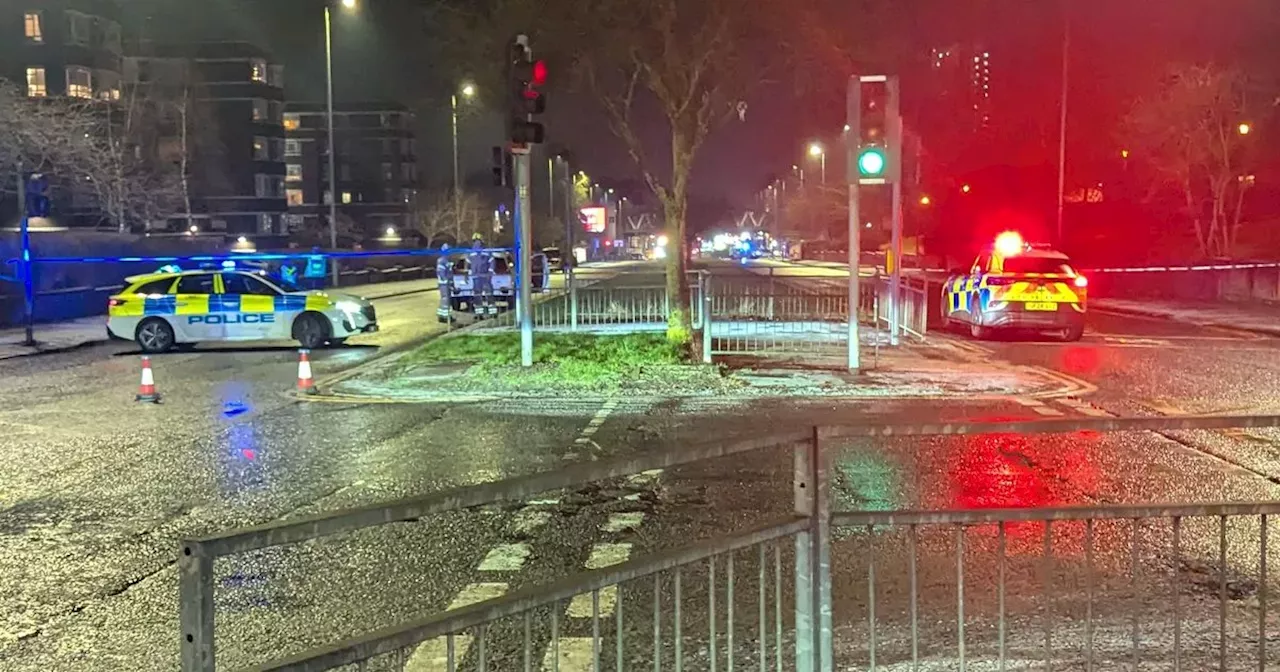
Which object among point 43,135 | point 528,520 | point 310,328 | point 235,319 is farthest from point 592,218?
point 528,520

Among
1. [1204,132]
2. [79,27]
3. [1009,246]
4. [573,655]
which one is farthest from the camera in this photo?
[79,27]

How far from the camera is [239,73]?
70938 mm

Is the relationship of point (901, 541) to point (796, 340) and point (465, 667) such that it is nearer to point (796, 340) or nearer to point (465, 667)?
point (465, 667)

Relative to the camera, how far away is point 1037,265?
18.7 m

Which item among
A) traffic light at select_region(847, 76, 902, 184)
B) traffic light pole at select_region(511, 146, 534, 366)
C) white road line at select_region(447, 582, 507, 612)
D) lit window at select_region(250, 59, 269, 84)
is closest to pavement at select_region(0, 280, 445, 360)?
traffic light pole at select_region(511, 146, 534, 366)

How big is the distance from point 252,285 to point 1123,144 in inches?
1346

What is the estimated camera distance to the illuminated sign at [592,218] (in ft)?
360

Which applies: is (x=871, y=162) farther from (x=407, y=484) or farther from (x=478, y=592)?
(x=478, y=592)

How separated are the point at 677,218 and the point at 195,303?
890cm

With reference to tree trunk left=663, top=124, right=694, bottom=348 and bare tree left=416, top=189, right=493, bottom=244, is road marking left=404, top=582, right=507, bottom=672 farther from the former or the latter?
bare tree left=416, top=189, right=493, bottom=244

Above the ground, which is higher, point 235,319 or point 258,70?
point 258,70

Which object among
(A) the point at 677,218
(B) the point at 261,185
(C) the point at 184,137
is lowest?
(A) the point at 677,218

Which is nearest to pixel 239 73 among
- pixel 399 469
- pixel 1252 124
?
pixel 1252 124

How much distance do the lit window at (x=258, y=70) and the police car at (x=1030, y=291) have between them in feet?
205
